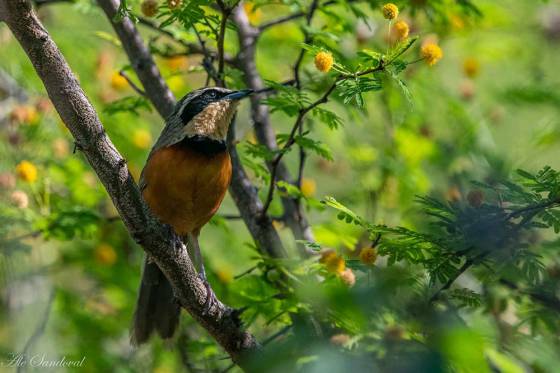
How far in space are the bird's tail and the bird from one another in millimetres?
498

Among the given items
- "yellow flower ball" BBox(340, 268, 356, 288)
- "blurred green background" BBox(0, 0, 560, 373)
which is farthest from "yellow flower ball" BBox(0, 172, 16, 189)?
"yellow flower ball" BBox(340, 268, 356, 288)

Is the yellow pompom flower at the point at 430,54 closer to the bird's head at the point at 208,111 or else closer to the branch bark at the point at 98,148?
the bird's head at the point at 208,111

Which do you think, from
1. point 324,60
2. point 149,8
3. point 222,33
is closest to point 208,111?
point 149,8

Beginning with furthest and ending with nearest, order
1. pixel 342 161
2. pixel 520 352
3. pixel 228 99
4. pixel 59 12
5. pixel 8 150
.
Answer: pixel 59 12
pixel 342 161
pixel 8 150
pixel 228 99
pixel 520 352

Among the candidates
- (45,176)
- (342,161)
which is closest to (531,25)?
(342,161)

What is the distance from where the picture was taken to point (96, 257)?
7797mm

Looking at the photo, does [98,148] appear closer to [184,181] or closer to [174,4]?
[174,4]

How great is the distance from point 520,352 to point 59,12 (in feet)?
27.8

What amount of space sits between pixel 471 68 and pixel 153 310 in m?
Result: 4.15

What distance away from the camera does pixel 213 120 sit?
6348 millimetres

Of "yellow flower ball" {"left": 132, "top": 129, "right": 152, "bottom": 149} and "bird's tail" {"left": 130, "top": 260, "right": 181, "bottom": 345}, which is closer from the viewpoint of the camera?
"bird's tail" {"left": 130, "top": 260, "right": 181, "bottom": 345}

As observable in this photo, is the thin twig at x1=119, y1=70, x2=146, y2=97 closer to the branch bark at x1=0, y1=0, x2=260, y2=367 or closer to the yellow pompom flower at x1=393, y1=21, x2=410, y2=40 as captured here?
the branch bark at x1=0, y1=0, x2=260, y2=367

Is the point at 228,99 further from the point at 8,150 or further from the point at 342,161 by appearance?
the point at 342,161

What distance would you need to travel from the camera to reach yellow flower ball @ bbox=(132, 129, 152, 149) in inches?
323
